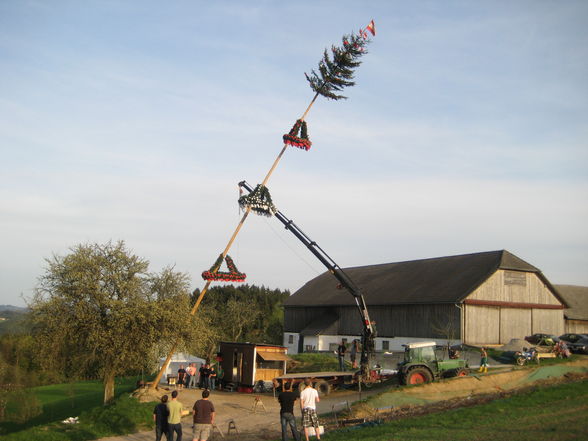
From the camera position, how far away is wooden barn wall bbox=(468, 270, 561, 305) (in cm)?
4266

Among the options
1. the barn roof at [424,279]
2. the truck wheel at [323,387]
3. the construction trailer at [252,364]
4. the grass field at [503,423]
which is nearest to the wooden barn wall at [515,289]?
the barn roof at [424,279]

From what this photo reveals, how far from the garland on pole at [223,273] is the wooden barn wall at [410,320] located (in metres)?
19.7

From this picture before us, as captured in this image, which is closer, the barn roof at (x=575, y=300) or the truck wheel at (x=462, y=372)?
the truck wheel at (x=462, y=372)

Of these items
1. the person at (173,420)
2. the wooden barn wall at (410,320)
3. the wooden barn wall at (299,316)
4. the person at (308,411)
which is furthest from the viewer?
the wooden barn wall at (299,316)

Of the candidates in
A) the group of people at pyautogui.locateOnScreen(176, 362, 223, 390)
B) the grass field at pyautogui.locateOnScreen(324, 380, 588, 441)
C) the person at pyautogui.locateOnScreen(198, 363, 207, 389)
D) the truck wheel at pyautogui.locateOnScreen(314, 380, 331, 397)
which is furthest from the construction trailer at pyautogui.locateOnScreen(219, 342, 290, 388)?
the grass field at pyautogui.locateOnScreen(324, 380, 588, 441)

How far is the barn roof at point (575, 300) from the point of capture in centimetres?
5303

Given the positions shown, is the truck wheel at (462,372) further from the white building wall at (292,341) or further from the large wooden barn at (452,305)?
the white building wall at (292,341)

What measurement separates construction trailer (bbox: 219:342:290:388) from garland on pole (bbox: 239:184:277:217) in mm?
8064

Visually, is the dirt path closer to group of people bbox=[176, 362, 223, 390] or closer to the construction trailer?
group of people bbox=[176, 362, 223, 390]

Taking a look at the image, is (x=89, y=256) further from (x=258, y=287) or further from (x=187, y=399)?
(x=258, y=287)

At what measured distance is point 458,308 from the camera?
1625 inches

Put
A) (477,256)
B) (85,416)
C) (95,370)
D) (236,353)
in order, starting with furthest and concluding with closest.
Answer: (477,256), (236,353), (95,370), (85,416)

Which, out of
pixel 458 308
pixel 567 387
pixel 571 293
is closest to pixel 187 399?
pixel 567 387

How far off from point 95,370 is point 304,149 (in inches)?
593
